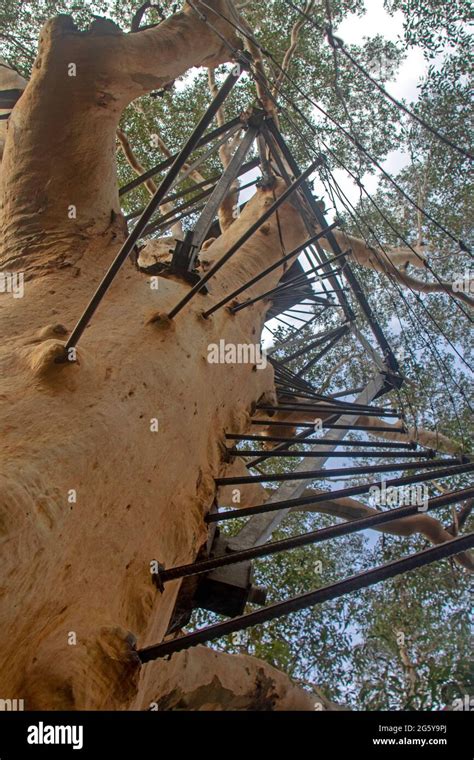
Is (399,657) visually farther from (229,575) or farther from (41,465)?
(41,465)

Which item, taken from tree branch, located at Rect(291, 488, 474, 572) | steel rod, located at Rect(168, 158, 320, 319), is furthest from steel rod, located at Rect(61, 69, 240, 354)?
tree branch, located at Rect(291, 488, 474, 572)

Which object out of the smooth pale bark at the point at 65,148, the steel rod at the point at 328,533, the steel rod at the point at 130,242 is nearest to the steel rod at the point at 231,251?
the steel rod at the point at 130,242

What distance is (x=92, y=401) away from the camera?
1.72 metres

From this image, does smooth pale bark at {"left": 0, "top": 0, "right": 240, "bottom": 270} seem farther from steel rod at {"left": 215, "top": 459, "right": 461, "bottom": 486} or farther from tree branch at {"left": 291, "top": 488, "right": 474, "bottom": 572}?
tree branch at {"left": 291, "top": 488, "right": 474, "bottom": 572}

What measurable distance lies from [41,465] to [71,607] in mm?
385

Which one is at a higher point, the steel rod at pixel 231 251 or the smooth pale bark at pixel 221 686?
the steel rod at pixel 231 251

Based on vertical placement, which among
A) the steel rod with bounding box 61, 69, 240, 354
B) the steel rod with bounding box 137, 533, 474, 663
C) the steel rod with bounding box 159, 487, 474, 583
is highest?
the steel rod with bounding box 61, 69, 240, 354

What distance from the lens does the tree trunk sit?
1286 mm

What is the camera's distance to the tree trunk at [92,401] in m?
1.29

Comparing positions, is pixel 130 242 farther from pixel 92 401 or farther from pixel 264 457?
pixel 264 457

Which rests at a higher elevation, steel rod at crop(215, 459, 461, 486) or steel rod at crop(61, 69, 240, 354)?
steel rod at crop(61, 69, 240, 354)

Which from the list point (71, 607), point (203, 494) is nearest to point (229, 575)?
point (203, 494)

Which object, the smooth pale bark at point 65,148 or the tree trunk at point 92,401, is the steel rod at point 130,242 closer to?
the tree trunk at point 92,401

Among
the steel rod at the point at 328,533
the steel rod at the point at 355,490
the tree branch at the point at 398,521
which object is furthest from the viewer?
the tree branch at the point at 398,521
